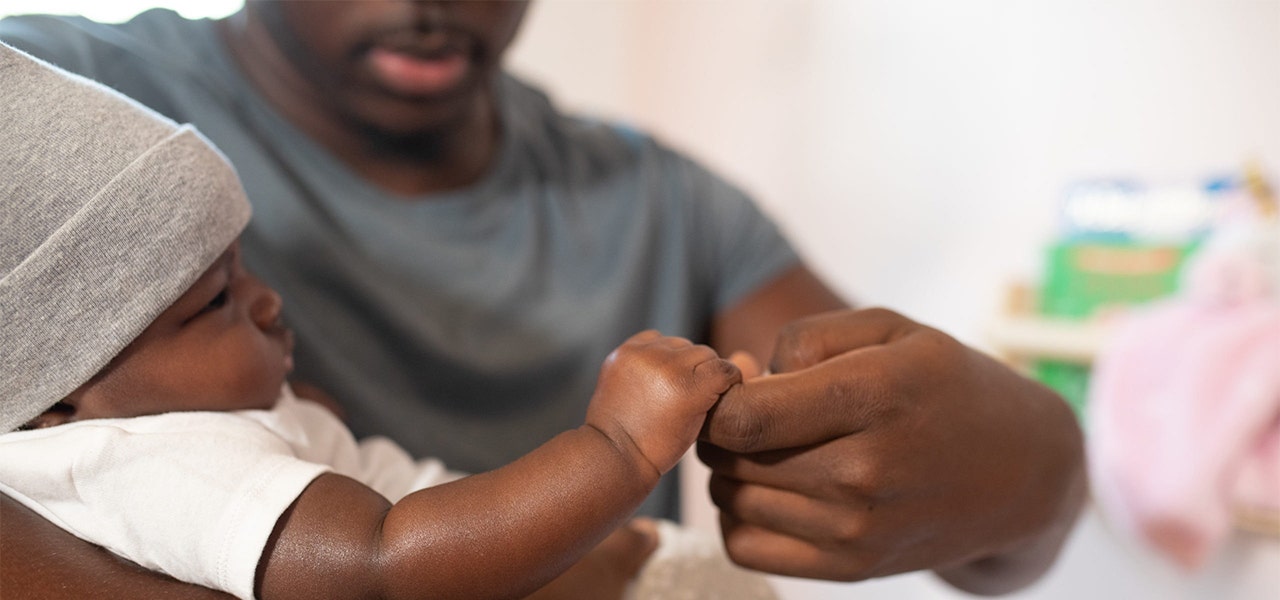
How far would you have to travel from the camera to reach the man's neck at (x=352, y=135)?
851 mm

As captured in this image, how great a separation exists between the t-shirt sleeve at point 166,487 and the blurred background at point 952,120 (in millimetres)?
552

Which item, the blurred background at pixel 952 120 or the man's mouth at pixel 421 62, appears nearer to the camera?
the man's mouth at pixel 421 62

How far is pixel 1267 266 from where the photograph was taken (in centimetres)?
109

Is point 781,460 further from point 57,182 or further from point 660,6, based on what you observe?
A: point 660,6

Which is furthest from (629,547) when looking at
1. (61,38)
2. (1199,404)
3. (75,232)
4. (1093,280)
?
(1093,280)

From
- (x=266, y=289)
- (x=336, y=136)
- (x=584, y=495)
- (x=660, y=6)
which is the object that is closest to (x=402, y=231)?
(x=336, y=136)

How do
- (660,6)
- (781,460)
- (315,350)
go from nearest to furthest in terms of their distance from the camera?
(781,460) < (315,350) < (660,6)

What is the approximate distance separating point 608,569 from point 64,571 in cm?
31

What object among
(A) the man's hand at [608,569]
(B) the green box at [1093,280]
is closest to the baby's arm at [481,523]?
(A) the man's hand at [608,569]

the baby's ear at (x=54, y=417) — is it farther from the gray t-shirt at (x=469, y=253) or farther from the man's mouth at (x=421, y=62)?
the man's mouth at (x=421, y=62)

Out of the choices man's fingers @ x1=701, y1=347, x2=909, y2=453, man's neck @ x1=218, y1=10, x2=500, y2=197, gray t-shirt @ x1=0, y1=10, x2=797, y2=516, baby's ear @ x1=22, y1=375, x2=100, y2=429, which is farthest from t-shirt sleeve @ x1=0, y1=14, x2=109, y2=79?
man's fingers @ x1=701, y1=347, x2=909, y2=453

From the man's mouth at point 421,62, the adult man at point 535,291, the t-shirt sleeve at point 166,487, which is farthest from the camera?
the man's mouth at point 421,62

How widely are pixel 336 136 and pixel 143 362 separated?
14.9 inches

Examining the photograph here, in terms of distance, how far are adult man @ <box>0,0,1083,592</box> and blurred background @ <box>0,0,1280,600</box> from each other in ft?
0.71
